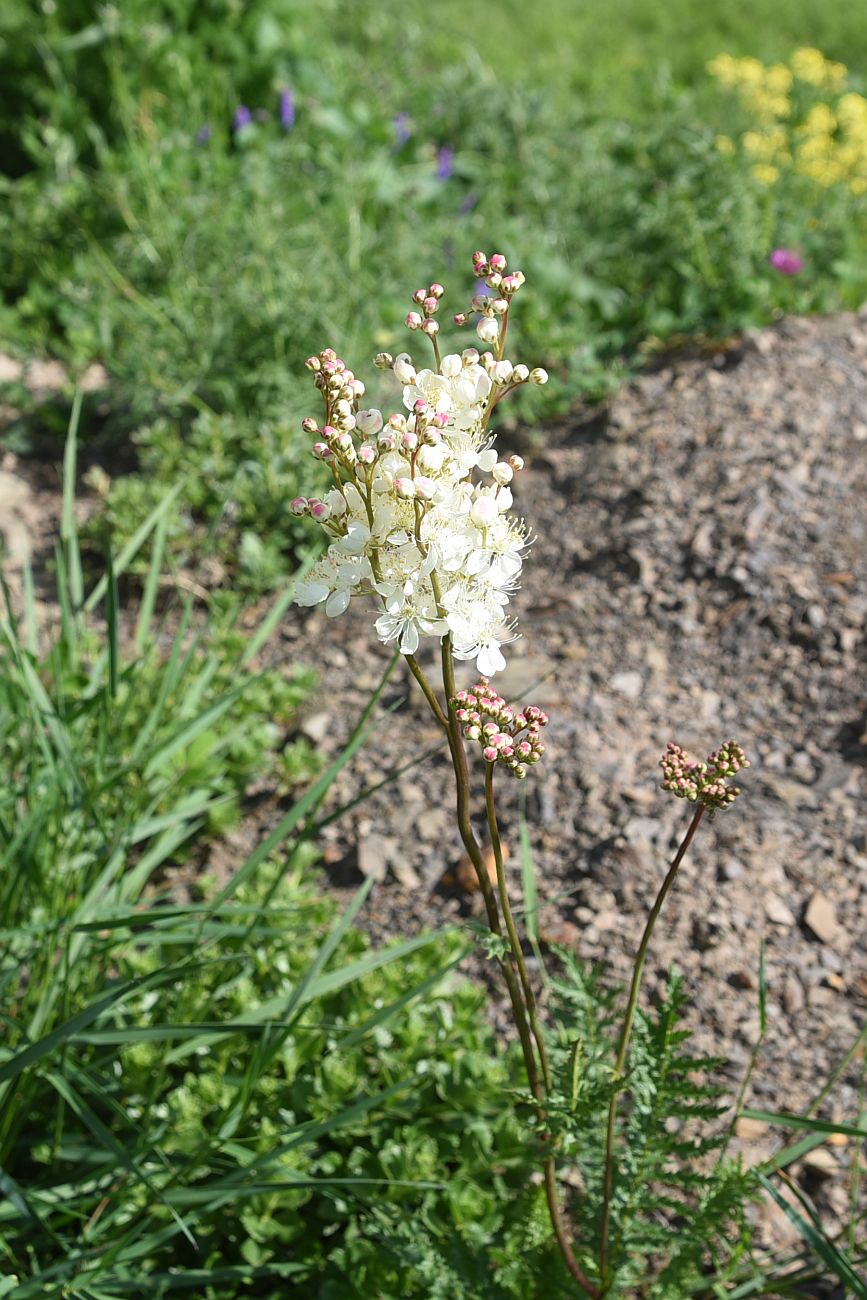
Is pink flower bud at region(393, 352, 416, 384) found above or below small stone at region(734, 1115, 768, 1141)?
above

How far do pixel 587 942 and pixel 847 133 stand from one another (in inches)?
150

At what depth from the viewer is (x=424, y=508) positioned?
130 centimetres

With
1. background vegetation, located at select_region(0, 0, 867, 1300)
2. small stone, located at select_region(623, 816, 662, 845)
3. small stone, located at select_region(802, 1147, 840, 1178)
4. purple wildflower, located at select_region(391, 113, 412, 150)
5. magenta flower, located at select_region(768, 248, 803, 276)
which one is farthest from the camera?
purple wildflower, located at select_region(391, 113, 412, 150)

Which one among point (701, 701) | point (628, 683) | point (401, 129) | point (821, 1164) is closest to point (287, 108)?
point (401, 129)

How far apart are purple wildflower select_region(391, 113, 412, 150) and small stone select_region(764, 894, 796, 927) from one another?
338cm

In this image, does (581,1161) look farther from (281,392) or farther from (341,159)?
(341,159)

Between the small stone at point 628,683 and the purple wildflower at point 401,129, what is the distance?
2.68 m

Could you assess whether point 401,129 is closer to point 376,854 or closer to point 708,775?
point 376,854

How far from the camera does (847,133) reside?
482 centimetres

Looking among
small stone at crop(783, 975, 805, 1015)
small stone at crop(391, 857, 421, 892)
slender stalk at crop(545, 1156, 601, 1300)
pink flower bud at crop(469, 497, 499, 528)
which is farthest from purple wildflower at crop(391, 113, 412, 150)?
slender stalk at crop(545, 1156, 601, 1300)

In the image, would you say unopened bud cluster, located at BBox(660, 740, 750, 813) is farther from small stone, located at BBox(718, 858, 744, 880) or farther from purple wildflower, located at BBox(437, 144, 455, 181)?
purple wildflower, located at BBox(437, 144, 455, 181)

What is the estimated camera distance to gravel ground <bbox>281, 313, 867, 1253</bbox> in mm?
2314

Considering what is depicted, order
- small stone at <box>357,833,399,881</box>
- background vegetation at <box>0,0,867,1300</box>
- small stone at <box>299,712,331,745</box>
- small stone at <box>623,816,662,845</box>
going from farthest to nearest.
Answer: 1. small stone at <box>299,712,331,745</box>
2. small stone at <box>357,833,399,881</box>
3. small stone at <box>623,816,662,845</box>
4. background vegetation at <box>0,0,867,1300</box>

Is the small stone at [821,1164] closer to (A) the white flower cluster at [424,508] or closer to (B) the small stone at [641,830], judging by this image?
(B) the small stone at [641,830]
